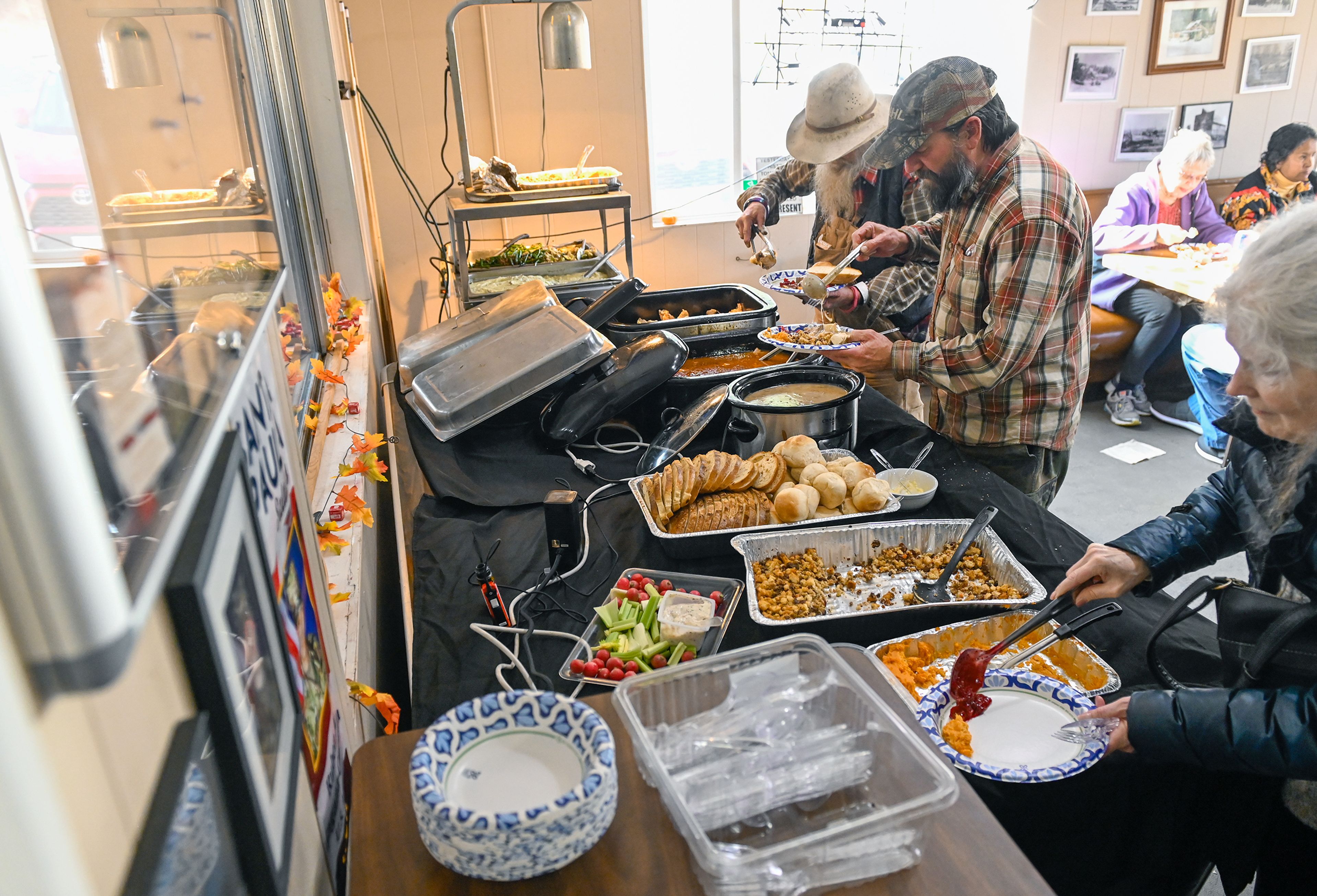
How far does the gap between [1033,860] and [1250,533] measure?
24.7 inches

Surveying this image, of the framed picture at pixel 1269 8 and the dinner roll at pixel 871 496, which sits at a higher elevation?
the framed picture at pixel 1269 8

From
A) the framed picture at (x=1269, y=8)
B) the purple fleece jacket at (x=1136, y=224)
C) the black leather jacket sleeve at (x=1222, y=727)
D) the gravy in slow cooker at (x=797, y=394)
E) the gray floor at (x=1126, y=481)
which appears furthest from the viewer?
the framed picture at (x=1269, y=8)

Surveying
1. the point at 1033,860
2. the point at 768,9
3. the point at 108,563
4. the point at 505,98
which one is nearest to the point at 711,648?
the point at 1033,860

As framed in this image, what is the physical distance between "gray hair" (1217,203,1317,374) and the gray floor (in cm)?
200

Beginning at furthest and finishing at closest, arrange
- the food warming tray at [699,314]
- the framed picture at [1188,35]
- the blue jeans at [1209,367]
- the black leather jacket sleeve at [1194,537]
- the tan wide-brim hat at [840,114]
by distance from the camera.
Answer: the framed picture at [1188,35], the blue jeans at [1209,367], the tan wide-brim hat at [840,114], the food warming tray at [699,314], the black leather jacket sleeve at [1194,537]

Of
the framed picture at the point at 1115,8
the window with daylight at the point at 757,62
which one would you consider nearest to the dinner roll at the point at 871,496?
the window with daylight at the point at 757,62

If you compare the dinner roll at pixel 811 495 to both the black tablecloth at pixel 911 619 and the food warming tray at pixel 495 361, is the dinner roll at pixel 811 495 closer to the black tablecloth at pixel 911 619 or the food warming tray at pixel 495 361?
the black tablecloth at pixel 911 619

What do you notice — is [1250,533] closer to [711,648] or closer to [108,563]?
[711,648]

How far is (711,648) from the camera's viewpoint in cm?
116

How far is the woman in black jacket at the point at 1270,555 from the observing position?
0.94 metres

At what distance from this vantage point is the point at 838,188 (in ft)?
9.82

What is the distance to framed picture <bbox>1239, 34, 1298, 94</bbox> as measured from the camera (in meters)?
4.99

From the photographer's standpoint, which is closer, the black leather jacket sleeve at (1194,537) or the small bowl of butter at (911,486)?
the black leather jacket sleeve at (1194,537)

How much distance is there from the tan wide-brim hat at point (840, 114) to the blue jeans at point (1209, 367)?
5.59ft
